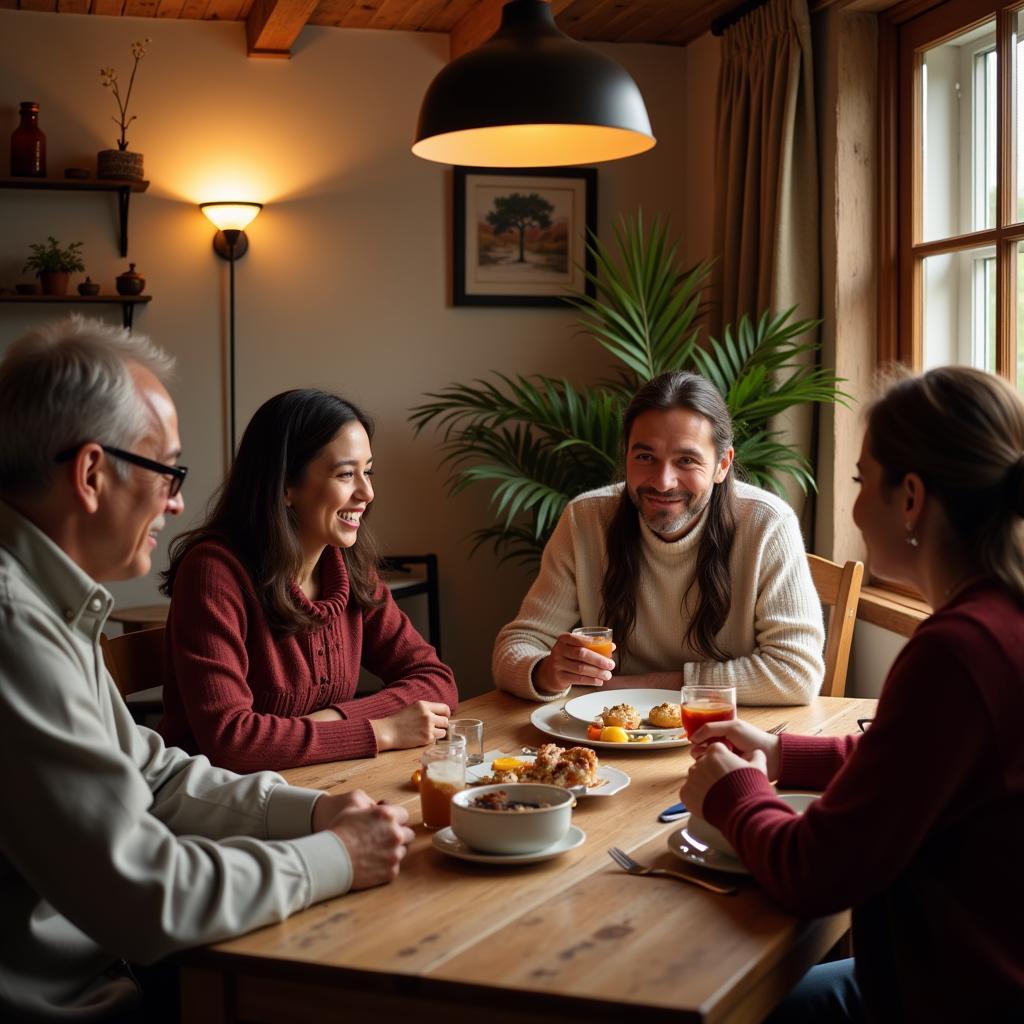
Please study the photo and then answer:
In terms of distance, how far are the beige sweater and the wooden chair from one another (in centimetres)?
64

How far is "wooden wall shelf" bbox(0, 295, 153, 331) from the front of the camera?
13.6 feet

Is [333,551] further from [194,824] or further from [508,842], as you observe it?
[508,842]

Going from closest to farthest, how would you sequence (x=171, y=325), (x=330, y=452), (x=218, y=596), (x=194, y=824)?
(x=194, y=824), (x=218, y=596), (x=330, y=452), (x=171, y=325)

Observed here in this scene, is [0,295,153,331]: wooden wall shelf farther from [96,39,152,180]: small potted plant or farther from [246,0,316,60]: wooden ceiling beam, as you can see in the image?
[246,0,316,60]: wooden ceiling beam

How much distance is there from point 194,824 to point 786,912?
752mm

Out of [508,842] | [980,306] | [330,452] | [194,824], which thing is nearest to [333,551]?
[330,452]

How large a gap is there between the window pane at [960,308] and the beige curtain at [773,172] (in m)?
0.37

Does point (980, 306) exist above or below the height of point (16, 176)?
below

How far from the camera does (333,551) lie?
2258 millimetres

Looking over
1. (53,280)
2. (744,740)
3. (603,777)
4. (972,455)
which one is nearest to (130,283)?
(53,280)

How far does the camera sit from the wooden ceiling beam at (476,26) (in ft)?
13.3

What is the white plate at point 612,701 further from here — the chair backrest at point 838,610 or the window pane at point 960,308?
the window pane at point 960,308

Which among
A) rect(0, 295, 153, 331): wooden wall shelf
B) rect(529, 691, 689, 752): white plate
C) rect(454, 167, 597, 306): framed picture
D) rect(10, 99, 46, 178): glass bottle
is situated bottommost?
rect(529, 691, 689, 752): white plate

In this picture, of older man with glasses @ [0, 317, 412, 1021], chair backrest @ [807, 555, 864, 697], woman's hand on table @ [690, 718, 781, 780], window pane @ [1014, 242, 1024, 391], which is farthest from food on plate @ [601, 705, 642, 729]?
window pane @ [1014, 242, 1024, 391]
